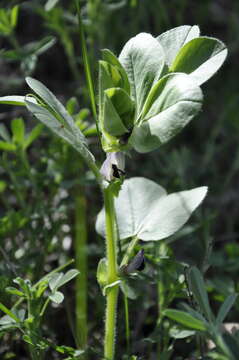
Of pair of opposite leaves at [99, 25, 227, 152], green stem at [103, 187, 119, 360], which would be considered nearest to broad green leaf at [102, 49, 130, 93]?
pair of opposite leaves at [99, 25, 227, 152]

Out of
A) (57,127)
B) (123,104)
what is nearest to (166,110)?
(123,104)

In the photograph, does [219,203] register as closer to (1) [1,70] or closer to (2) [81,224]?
(2) [81,224]

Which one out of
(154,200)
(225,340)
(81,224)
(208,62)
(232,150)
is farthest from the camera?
(232,150)

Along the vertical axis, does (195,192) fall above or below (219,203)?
above

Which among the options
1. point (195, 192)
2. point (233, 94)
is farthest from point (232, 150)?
point (195, 192)

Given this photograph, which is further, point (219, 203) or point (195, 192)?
point (219, 203)

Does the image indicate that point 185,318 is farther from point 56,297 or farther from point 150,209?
point 150,209

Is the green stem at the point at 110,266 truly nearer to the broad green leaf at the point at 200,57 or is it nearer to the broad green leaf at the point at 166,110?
the broad green leaf at the point at 166,110
